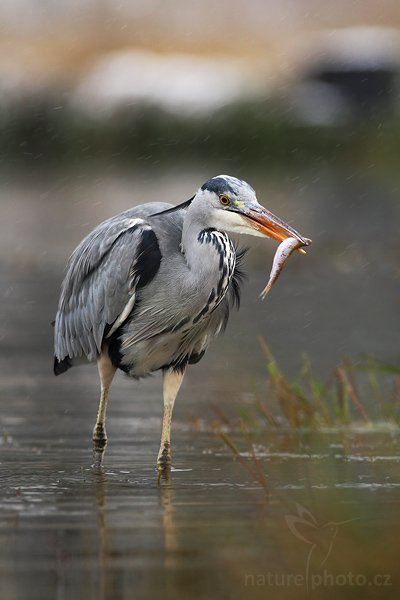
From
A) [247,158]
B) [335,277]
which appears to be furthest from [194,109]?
[335,277]

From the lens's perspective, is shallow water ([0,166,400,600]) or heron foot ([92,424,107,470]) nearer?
shallow water ([0,166,400,600])

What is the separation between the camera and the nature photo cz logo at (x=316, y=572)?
5.68 metres

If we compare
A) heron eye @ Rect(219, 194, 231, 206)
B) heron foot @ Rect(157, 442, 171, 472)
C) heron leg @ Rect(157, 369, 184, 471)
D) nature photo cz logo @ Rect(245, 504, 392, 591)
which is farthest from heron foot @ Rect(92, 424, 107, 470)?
nature photo cz logo @ Rect(245, 504, 392, 591)

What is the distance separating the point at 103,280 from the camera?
9352mm

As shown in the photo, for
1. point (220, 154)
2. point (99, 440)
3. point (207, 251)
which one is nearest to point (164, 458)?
point (99, 440)

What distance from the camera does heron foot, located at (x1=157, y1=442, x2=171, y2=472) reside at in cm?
845

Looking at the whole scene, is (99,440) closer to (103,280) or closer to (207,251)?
(103,280)

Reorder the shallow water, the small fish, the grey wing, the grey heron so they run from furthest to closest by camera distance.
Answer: the grey wing → the grey heron → the small fish → the shallow water

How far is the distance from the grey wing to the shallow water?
0.57 m

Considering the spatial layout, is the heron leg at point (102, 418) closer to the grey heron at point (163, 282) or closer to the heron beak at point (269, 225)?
the grey heron at point (163, 282)

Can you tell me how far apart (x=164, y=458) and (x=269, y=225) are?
1295mm

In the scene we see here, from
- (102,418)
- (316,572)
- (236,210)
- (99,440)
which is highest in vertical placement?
(236,210)

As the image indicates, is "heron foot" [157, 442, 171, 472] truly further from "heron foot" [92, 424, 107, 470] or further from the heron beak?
the heron beak

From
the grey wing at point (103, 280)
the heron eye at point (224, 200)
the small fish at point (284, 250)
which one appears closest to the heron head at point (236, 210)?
the heron eye at point (224, 200)
